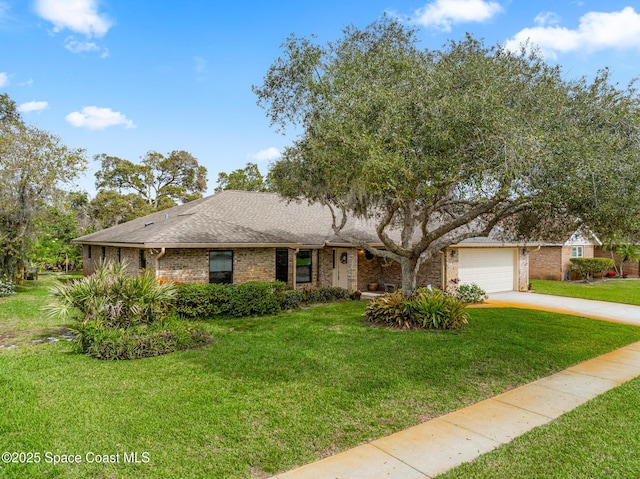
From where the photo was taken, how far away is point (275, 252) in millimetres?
16031

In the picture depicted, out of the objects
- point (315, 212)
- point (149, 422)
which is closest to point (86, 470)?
point (149, 422)

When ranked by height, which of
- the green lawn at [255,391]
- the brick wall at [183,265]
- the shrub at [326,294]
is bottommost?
the green lawn at [255,391]

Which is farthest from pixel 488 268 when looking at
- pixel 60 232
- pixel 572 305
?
pixel 60 232

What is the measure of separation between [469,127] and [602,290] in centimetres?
1807

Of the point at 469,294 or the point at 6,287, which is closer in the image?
the point at 469,294

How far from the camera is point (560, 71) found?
29.1ft

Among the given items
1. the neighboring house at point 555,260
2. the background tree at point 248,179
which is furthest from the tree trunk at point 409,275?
the background tree at point 248,179

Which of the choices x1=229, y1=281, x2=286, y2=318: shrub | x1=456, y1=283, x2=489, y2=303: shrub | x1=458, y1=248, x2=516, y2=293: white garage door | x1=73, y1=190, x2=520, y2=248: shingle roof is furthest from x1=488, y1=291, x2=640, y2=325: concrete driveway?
x1=229, y1=281, x2=286, y2=318: shrub

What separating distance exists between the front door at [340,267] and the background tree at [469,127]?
7.10 metres

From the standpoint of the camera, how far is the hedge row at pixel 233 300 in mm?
12008

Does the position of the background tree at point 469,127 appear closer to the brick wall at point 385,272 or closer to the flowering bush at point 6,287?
the brick wall at point 385,272

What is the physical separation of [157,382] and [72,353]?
10.7ft

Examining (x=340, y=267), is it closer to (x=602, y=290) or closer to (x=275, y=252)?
(x=275, y=252)

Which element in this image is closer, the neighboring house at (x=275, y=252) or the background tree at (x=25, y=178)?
the neighboring house at (x=275, y=252)
